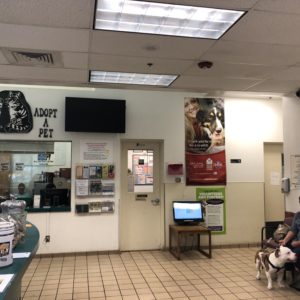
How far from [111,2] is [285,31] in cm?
142

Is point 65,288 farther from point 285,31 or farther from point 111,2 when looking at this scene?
point 285,31

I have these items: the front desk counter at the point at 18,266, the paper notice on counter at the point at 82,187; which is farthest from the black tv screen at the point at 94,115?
the front desk counter at the point at 18,266

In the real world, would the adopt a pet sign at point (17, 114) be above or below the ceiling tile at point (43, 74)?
below

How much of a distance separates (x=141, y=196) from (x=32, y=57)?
349 centimetres

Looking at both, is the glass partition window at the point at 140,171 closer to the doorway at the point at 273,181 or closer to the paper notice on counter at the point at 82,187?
the paper notice on counter at the point at 82,187

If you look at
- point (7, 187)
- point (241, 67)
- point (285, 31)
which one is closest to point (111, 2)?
point (285, 31)

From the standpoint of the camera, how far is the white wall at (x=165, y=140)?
566 cm

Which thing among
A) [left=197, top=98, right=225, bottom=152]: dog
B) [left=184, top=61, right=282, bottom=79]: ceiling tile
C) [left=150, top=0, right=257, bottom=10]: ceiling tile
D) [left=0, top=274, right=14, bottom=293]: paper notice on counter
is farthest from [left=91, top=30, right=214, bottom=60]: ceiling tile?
[left=197, top=98, right=225, bottom=152]: dog

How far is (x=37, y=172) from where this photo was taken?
226 inches

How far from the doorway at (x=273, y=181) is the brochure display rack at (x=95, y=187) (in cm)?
306

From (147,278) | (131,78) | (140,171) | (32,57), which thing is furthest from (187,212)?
(32,57)

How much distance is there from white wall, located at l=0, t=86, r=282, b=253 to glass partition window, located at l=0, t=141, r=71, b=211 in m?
0.17

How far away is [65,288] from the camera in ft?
13.7

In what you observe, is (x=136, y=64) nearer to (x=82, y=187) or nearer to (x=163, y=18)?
(x=163, y=18)
